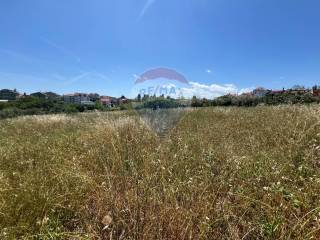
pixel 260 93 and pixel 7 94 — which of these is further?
pixel 7 94

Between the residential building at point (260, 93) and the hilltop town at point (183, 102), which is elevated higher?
the residential building at point (260, 93)

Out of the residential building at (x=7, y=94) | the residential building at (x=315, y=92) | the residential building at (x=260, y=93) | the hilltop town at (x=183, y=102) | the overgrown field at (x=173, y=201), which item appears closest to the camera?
the overgrown field at (x=173, y=201)

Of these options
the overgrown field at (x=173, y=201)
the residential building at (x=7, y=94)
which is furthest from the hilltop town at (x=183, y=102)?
the residential building at (x=7, y=94)

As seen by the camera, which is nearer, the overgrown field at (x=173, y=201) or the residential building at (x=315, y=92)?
the overgrown field at (x=173, y=201)

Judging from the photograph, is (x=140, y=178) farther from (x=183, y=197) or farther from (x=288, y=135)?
(x=288, y=135)

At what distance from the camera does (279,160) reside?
10.9 ft

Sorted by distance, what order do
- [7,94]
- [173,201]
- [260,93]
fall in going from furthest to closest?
[7,94]
[260,93]
[173,201]

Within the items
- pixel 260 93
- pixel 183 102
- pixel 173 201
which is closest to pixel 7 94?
pixel 260 93

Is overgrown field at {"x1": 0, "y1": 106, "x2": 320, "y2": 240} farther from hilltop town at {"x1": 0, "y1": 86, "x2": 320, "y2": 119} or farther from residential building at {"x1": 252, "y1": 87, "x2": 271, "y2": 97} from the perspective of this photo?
residential building at {"x1": 252, "y1": 87, "x2": 271, "y2": 97}

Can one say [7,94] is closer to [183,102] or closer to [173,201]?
[183,102]

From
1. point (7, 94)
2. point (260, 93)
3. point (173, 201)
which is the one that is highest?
point (260, 93)

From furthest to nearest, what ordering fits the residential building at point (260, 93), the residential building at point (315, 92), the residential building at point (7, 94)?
the residential building at point (7, 94)
the residential building at point (260, 93)
the residential building at point (315, 92)

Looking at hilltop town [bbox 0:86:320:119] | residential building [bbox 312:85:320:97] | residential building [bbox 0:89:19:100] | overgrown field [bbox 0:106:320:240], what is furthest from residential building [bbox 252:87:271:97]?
residential building [bbox 0:89:19:100]

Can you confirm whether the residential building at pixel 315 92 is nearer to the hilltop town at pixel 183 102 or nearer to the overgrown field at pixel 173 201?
the hilltop town at pixel 183 102
